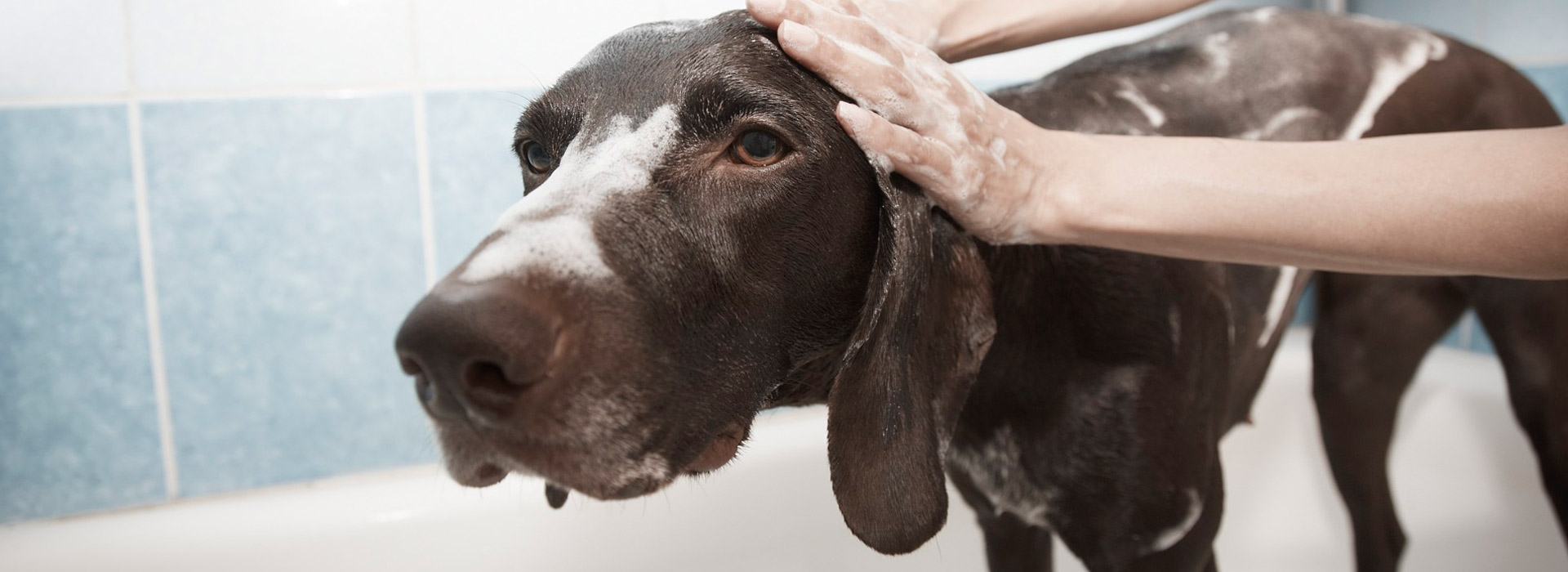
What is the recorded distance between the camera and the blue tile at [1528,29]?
2178 mm

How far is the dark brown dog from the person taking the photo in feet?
2.18

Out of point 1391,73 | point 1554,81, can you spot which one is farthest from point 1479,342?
point 1391,73

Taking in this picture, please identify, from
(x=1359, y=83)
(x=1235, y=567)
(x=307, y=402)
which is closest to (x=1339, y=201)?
(x=1359, y=83)

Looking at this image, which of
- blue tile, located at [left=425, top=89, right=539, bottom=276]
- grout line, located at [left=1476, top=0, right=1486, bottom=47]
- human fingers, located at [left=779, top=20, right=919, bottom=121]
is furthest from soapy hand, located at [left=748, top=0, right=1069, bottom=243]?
grout line, located at [left=1476, top=0, right=1486, bottom=47]

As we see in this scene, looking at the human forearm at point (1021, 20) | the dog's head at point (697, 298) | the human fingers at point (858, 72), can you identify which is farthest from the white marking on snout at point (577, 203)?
the human forearm at point (1021, 20)

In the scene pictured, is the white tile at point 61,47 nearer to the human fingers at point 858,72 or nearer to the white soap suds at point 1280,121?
the human fingers at point 858,72

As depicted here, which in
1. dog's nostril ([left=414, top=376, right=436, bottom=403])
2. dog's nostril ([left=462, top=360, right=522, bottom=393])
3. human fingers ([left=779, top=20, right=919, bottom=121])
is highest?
human fingers ([left=779, top=20, right=919, bottom=121])

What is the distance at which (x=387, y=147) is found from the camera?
1.80 metres

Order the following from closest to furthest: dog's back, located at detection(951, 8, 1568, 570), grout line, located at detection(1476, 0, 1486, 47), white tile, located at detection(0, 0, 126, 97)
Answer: dog's back, located at detection(951, 8, 1568, 570)
white tile, located at detection(0, 0, 126, 97)
grout line, located at detection(1476, 0, 1486, 47)

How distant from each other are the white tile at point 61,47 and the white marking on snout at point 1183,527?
177 centimetres

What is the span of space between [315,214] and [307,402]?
1.19 ft

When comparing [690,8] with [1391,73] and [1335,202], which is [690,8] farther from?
[1335,202]

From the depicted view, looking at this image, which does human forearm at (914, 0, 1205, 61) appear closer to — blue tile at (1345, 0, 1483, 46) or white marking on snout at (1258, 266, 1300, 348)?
white marking on snout at (1258, 266, 1300, 348)

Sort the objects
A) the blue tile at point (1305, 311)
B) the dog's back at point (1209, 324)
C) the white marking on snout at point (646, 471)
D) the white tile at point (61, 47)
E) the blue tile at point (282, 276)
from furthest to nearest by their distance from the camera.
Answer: the blue tile at point (1305, 311), the blue tile at point (282, 276), the white tile at point (61, 47), the dog's back at point (1209, 324), the white marking on snout at point (646, 471)
